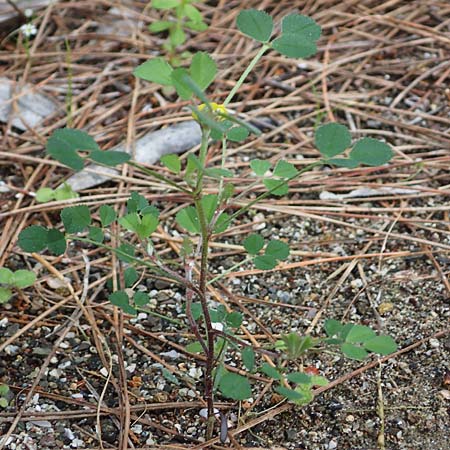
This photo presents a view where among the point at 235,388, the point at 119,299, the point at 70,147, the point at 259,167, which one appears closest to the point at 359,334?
the point at 235,388

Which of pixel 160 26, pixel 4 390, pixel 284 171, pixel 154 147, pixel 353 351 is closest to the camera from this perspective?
pixel 353 351

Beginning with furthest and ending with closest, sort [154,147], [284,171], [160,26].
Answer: [160,26] → [154,147] → [284,171]

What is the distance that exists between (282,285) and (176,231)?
13.2 inches

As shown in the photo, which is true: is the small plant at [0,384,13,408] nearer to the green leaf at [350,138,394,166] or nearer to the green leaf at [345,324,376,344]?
the green leaf at [345,324,376,344]

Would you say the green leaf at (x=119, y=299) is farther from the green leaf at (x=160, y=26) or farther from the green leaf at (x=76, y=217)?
the green leaf at (x=160, y=26)

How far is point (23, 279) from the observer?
1794mm

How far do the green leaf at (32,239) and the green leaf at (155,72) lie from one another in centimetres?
37

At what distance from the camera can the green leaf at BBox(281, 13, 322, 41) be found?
1380mm

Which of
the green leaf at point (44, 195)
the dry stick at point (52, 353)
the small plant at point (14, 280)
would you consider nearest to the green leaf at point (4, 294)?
the small plant at point (14, 280)

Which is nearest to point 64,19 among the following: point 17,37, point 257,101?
point 17,37

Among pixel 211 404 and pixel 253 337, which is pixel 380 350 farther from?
pixel 253 337

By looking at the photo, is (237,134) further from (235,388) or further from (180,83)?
(235,388)

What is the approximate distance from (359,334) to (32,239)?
601mm

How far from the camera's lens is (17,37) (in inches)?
105
